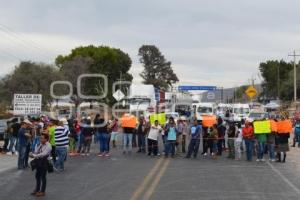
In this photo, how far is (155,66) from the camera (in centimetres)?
14112

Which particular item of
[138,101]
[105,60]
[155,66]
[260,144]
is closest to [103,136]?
[260,144]

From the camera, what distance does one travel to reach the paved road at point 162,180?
13.1m

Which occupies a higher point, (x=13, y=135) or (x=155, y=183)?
(x=13, y=135)

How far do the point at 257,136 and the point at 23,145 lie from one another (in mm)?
8592

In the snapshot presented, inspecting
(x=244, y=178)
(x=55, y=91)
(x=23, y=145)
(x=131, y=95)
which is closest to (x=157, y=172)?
(x=244, y=178)

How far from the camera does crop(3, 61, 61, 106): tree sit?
203 feet

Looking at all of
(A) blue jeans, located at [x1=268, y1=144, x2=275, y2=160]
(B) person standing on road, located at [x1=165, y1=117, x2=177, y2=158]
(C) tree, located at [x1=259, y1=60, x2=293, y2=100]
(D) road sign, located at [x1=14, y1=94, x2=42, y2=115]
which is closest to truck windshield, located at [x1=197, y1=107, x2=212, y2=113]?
(D) road sign, located at [x1=14, y1=94, x2=42, y2=115]

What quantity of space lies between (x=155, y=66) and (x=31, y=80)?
3147 inches

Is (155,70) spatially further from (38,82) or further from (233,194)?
(233,194)

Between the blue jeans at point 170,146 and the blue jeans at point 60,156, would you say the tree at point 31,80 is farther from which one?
the blue jeans at point 60,156

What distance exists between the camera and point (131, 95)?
173 ft

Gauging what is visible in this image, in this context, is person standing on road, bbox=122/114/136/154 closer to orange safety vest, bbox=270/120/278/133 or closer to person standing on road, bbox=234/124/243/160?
person standing on road, bbox=234/124/243/160

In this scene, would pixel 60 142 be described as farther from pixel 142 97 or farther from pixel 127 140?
pixel 142 97

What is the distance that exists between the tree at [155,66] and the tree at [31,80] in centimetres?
7595
